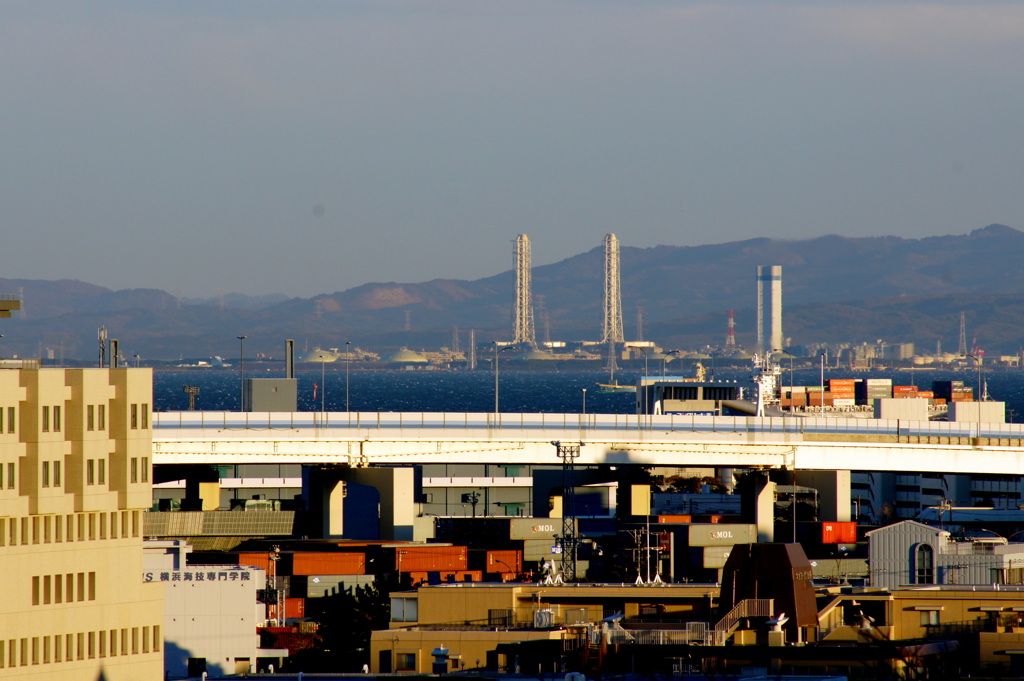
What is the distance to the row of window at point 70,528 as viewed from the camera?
37656mm

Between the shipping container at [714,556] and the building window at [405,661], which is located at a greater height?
the building window at [405,661]

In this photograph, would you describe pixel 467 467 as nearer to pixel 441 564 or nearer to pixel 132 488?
pixel 441 564

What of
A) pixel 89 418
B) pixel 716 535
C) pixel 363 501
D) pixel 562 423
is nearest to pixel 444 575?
pixel 716 535

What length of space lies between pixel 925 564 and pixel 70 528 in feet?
92.5

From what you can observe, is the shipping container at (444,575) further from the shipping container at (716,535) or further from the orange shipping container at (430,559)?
the shipping container at (716,535)

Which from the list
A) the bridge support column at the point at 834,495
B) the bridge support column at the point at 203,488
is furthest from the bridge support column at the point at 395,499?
the bridge support column at the point at 834,495

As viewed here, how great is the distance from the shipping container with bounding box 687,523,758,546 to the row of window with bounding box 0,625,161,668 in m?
36.6

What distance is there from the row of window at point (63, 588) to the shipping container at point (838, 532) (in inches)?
1903

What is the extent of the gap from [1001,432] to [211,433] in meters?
46.4

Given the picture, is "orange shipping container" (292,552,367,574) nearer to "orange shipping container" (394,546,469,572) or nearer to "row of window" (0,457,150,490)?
"orange shipping container" (394,546,469,572)

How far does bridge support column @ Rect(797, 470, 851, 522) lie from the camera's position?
9962cm

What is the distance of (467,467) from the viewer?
12750cm

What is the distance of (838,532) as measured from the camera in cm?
8181

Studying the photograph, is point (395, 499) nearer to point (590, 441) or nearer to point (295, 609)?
point (590, 441)
